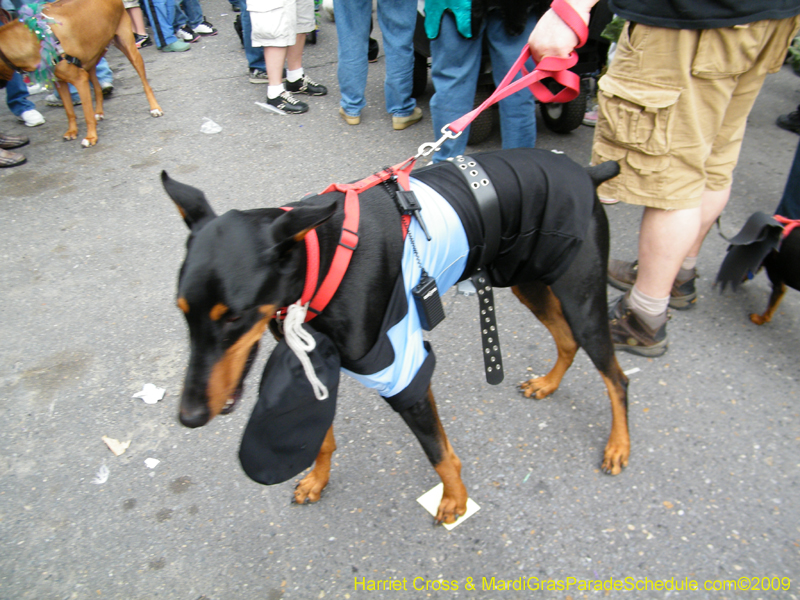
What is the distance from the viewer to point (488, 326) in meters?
1.92

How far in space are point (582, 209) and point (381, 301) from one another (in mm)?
751

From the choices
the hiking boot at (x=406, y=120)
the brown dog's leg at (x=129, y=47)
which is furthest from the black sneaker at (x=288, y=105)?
the brown dog's leg at (x=129, y=47)

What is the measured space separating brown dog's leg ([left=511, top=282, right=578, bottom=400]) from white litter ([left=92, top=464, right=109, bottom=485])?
182cm

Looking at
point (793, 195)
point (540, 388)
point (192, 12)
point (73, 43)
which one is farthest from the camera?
point (192, 12)

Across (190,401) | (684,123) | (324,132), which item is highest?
(684,123)

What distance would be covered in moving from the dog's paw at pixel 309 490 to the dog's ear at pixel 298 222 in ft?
3.70

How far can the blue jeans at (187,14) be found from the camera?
6934mm

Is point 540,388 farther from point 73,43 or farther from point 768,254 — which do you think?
point 73,43

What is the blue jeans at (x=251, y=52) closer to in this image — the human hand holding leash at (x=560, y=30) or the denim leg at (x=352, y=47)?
the denim leg at (x=352, y=47)

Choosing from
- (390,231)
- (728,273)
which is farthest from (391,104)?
(390,231)

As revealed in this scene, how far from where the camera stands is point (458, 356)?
2.64m

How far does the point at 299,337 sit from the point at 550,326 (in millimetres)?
1277

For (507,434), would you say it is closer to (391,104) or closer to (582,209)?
(582,209)

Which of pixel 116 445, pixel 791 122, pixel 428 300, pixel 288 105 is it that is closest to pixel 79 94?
pixel 288 105
